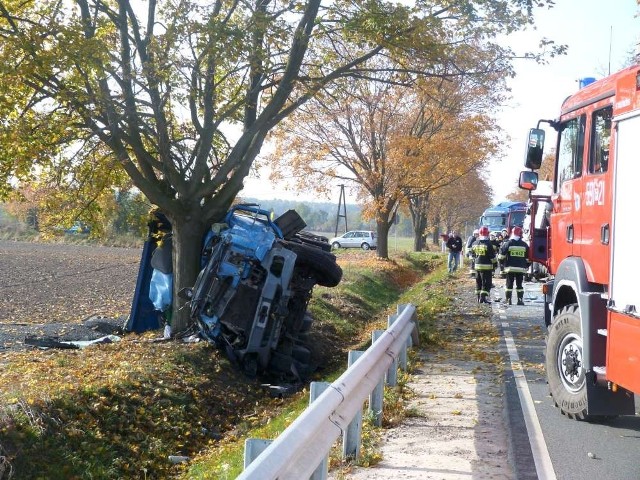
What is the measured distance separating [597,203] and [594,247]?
40 centimetres

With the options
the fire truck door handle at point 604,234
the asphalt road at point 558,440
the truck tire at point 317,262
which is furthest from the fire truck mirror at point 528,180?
the truck tire at point 317,262

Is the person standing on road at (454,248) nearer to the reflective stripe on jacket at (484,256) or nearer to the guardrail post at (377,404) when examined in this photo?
the reflective stripe on jacket at (484,256)

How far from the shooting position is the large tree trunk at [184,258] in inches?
516

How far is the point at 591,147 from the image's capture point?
710 cm

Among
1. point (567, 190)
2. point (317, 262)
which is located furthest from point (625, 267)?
point (317, 262)

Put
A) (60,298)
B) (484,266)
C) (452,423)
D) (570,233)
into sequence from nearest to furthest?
(452,423), (570,233), (484,266), (60,298)

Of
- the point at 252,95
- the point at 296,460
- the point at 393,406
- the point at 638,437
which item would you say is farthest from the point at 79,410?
the point at 252,95

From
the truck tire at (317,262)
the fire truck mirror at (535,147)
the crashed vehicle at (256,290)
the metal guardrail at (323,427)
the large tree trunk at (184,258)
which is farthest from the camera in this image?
the large tree trunk at (184,258)

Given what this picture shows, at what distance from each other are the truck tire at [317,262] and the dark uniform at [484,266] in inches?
247

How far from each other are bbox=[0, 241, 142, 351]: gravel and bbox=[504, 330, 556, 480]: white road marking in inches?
288

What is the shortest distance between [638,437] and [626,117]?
278 cm

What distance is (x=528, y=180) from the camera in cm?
845

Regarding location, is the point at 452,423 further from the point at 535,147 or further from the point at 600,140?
the point at 535,147

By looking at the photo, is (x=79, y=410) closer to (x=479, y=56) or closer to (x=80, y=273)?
(x=479, y=56)
